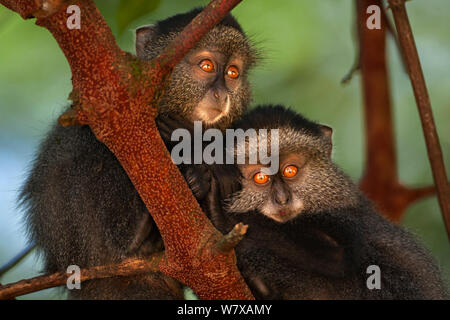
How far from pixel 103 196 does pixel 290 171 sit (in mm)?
1401

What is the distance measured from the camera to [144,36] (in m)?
5.68

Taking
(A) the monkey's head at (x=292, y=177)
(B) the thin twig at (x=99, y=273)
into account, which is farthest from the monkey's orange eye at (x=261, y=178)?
(B) the thin twig at (x=99, y=273)

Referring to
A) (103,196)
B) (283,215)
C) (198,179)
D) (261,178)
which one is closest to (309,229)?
(283,215)

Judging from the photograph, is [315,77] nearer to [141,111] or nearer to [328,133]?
[328,133]

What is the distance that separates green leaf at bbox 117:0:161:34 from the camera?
4809 mm

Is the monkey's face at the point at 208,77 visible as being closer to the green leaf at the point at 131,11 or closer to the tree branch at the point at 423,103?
the green leaf at the point at 131,11

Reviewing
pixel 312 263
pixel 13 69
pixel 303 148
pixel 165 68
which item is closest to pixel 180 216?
pixel 165 68

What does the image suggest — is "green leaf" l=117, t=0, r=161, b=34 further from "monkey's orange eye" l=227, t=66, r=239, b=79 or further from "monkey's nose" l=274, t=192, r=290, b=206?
"monkey's nose" l=274, t=192, r=290, b=206

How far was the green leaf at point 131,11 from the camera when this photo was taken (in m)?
4.81

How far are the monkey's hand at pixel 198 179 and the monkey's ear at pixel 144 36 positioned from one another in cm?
168

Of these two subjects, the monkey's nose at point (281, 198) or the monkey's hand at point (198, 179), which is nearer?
the monkey's hand at point (198, 179)

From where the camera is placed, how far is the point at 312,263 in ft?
13.6

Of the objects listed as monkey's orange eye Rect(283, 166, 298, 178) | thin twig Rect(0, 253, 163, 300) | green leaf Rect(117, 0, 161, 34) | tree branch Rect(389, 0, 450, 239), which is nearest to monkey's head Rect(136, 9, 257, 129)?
green leaf Rect(117, 0, 161, 34)

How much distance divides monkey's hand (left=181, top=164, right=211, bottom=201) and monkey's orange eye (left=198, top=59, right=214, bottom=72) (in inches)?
48.2
